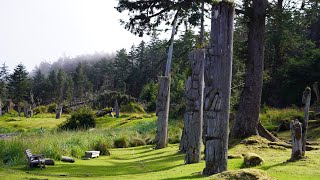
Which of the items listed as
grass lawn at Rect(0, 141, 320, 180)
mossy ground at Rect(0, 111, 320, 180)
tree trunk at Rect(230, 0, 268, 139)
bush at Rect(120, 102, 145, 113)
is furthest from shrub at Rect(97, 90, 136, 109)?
grass lawn at Rect(0, 141, 320, 180)

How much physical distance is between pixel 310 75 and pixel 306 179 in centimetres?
3011

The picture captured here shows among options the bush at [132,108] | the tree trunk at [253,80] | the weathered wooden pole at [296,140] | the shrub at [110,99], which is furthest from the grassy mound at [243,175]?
the shrub at [110,99]

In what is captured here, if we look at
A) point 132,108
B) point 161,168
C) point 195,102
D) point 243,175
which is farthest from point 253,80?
point 132,108

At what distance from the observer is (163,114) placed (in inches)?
805

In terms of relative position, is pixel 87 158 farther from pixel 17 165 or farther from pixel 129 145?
pixel 129 145

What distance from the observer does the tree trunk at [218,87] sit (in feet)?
33.4

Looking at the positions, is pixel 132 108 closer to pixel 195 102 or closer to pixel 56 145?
pixel 56 145

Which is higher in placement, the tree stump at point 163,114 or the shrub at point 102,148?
the tree stump at point 163,114

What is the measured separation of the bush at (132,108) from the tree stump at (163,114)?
34473 millimetres

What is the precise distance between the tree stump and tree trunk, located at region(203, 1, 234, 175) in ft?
32.1

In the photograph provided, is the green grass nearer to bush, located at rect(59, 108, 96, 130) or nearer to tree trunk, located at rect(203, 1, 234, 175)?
tree trunk, located at rect(203, 1, 234, 175)

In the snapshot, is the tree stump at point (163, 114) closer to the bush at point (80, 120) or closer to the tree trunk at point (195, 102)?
the tree trunk at point (195, 102)

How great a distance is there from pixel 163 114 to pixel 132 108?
35.8 meters

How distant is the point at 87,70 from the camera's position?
384ft
